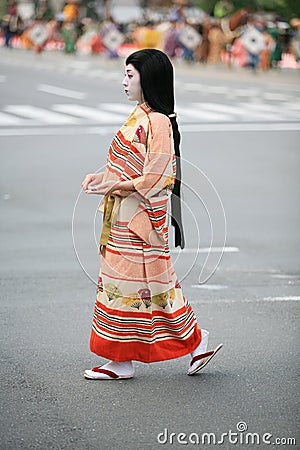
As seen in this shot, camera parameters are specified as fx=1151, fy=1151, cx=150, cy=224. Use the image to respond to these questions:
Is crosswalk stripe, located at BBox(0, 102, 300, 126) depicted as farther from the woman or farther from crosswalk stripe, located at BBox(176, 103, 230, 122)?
the woman

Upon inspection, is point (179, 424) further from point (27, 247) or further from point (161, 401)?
point (27, 247)

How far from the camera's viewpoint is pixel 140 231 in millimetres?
5609

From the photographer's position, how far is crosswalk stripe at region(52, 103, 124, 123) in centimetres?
2114

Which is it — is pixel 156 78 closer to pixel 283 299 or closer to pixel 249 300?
pixel 249 300

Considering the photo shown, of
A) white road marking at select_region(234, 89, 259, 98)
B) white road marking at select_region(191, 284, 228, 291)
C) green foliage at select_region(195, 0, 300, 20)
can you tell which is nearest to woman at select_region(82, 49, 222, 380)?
white road marking at select_region(191, 284, 228, 291)

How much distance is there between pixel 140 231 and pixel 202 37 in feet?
107

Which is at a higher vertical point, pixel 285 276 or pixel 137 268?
pixel 137 268

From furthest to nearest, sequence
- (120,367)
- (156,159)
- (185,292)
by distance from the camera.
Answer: (185,292) → (120,367) → (156,159)

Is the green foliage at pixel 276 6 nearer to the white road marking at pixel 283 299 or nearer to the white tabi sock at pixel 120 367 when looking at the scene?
the white road marking at pixel 283 299

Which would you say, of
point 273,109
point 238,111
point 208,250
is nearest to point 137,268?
point 208,250

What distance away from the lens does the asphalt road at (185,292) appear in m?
5.10

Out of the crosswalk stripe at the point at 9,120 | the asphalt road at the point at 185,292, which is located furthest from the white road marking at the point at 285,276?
the crosswalk stripe at the point at 9,120

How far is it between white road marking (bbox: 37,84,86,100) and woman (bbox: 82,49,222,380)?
67.8ft

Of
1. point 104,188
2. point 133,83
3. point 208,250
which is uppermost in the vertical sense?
point 133,83
